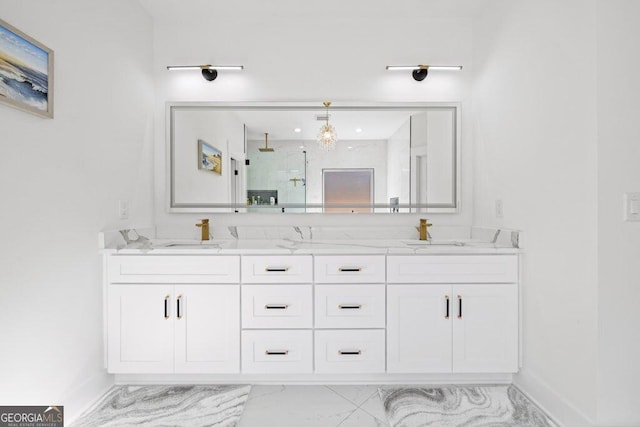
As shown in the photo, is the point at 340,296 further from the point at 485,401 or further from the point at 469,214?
the point at 469,214

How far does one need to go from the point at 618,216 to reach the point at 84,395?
2.77 m

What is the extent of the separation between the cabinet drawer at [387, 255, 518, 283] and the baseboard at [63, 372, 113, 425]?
5.82ft

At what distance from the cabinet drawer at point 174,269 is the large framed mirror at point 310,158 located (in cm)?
66

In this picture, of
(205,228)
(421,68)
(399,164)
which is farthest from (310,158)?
A: (421,68)

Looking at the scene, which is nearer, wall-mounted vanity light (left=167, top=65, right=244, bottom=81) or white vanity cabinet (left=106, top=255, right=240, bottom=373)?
white vanity cabinet (left=106, top=255, right=240, bottom=373)

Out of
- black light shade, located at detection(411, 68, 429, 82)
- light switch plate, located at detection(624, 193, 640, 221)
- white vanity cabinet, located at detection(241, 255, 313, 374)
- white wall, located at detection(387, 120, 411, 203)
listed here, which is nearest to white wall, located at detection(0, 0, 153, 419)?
white vanity cabinet, located at detection(241, 255, 313, 374)

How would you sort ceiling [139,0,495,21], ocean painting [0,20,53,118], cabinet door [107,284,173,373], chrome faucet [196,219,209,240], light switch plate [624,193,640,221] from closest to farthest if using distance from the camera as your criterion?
1. ocean painting [0,20,53,118]
2. light switch plate [624,193,640,221]
3. cabinet door [107,284,173,373]
4. ceiling [139,0,495,21]
5. chrome faucet [196,219,209,240]

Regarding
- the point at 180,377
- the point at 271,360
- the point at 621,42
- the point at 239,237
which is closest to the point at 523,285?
the point at 621,42

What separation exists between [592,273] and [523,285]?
54cm

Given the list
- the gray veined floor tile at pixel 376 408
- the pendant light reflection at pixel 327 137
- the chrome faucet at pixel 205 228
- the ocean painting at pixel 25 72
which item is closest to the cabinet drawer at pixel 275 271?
the chrome faucet at pixel 205 228

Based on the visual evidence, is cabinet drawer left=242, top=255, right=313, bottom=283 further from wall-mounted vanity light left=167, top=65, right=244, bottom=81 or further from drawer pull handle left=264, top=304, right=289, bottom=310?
wall-mounted vanity light left=167, top=65, right=244, bottom=81

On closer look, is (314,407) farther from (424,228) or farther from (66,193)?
(66,193)

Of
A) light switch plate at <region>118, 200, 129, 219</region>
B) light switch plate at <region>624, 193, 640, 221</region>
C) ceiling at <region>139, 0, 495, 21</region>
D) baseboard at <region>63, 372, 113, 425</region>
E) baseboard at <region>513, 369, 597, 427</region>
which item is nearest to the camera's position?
light switch plate at <region>624, 193, 640, 221</region>

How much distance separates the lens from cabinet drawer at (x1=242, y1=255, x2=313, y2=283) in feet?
6.68
